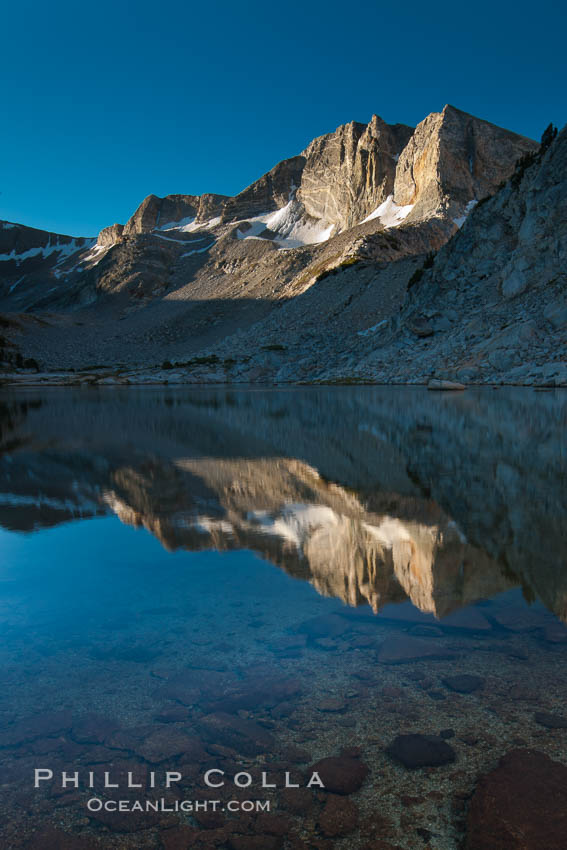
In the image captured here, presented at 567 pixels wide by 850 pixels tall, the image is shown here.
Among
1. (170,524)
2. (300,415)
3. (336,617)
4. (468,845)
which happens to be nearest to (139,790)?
(468,845)

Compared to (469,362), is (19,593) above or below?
below

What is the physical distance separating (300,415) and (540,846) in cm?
1676

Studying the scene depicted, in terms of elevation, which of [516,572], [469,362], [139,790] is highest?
[469,362]

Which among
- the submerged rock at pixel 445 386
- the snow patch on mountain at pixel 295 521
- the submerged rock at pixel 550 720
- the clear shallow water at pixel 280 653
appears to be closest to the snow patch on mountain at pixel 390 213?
the submerged rock at pixel 445 386

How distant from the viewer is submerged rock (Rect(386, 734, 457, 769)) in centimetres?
239

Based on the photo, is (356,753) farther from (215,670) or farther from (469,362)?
(469,362)

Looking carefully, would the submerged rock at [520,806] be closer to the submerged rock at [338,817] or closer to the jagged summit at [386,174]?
the submerged rock at [338,817]

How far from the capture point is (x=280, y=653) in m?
3.35

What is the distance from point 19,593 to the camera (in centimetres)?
431

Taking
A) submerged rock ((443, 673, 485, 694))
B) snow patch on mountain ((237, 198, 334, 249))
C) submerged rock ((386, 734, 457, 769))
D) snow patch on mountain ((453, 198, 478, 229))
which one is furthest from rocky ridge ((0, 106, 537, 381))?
submerged rock ((386, 734, 457, 769))

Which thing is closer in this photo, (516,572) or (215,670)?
(215,670)

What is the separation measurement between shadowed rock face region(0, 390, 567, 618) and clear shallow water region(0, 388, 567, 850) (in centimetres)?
4

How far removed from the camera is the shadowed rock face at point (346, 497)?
4398mm

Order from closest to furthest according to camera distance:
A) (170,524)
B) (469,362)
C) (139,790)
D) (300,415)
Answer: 1. (139,790)
2. (170,524)
3. (300,415)
4. (469,362)
